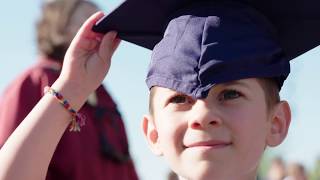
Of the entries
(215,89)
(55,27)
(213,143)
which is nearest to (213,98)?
(215,89)

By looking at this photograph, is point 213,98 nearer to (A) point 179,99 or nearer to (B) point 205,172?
(A) point 179,99

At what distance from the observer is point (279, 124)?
292 cm

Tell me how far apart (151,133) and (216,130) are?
0.42 meters

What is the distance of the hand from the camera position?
304 cm

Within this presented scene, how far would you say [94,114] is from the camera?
387 cm

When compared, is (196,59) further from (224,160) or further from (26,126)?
(26,126)

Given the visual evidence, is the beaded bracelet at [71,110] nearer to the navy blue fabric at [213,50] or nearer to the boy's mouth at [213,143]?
the navy blue fabric at [213,50]

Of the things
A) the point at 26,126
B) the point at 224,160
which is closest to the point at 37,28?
the point at 26,126

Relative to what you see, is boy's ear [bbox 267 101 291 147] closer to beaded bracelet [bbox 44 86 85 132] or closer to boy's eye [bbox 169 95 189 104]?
boy's eye [bbox 169 95 189 104]

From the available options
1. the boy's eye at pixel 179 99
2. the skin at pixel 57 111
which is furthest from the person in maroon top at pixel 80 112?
the boy's eye at pixel 179 99

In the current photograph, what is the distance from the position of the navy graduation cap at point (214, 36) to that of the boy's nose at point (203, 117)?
0.12 ft

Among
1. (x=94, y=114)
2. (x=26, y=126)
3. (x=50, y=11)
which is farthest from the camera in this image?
(x=50, y=11)

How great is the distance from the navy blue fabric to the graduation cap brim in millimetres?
64

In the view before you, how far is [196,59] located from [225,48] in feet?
0.33
